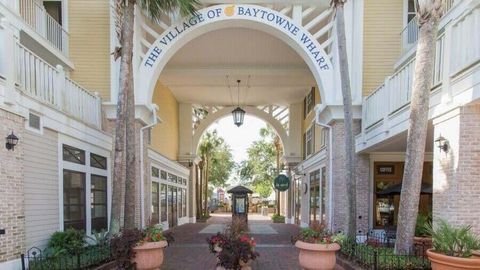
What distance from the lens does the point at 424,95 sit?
23.4 feet

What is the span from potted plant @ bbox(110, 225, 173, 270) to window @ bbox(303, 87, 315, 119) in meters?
13.1

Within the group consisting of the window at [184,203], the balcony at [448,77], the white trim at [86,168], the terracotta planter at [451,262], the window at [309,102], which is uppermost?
the window at [309,102]

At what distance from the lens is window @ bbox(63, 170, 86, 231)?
9477 mm

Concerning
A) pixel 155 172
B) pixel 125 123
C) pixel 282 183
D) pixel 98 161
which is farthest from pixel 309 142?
pixel 125 123

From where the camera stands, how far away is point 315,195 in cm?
1727

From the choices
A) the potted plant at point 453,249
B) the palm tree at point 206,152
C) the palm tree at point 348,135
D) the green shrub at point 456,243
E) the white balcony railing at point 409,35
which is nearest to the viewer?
the potted plant at point 453,249

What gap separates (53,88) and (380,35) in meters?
9.22

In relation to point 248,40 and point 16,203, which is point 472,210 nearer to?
point 16,203

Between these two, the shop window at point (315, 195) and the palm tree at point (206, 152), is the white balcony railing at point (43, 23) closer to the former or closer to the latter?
the shop window at point (315, 195)

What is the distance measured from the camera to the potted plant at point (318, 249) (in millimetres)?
7703

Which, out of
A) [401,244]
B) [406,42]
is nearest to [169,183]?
[406,42]

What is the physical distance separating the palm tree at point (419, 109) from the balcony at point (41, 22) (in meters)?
8.97

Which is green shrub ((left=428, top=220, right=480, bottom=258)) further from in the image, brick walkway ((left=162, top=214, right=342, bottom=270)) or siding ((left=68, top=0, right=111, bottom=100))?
siding ((left=68, top=0, right=111, bottom=100))

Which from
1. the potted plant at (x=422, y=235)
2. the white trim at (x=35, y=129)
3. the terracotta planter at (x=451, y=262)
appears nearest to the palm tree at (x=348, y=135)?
the potted plant at (x=422, y=235)
